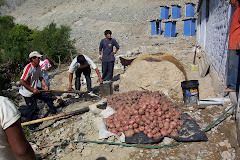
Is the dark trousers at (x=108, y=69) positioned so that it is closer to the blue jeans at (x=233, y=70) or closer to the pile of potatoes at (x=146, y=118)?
the pile of potatoes at (x=146, y=118)

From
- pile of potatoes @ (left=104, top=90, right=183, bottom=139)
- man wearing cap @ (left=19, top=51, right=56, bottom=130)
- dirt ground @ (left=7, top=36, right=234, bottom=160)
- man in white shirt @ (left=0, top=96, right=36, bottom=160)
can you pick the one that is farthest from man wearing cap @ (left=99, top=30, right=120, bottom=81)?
man in white shirt @ (left=0, top=96, right=36, bottom=160)

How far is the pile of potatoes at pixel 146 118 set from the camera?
11.0 ft

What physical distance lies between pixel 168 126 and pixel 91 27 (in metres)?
24.3

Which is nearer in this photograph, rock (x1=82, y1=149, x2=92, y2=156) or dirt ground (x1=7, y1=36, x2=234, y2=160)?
dirt ground (x1=7, y1=36, x2=234, y2=160)

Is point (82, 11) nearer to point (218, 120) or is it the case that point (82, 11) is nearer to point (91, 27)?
point (91, 27)

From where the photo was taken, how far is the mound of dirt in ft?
16.3

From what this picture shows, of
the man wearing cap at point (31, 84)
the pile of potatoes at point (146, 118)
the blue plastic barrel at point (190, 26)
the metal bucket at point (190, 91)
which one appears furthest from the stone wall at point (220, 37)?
the blue plastic barrel at point (190, 26)

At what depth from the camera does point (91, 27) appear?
26.0 meters

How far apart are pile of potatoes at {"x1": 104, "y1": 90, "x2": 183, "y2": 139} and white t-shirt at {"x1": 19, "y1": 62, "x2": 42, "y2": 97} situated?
1818 millimetres

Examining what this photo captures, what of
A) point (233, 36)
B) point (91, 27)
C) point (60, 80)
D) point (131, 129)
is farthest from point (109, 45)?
point (91, 27)

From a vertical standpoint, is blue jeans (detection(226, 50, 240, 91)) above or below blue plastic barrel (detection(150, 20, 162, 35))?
below

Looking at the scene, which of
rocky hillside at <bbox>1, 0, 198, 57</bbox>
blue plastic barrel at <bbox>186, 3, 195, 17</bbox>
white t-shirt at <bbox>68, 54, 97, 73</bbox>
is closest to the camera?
white t-shirt at <bbox>68, 54, 97, 73</bbox>

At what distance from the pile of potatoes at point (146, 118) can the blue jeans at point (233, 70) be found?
1.17 meters

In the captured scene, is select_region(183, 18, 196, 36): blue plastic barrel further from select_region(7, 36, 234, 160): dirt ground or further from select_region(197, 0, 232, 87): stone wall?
select_region(7, 36, 234, 160): dirt ground
